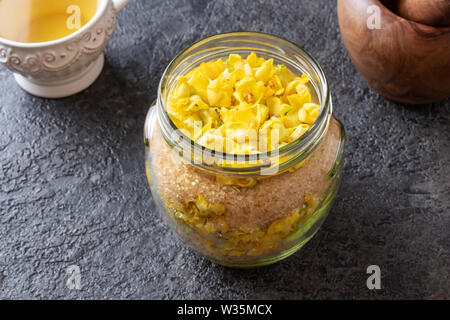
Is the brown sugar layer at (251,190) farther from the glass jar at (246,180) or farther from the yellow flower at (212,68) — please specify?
the yellow flower at (212,68)

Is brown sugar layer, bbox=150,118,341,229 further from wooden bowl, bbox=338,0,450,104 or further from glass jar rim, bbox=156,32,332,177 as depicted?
wooden bowl, bbox=338,0,450,104

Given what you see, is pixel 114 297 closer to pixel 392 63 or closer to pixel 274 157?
pixel 274 157

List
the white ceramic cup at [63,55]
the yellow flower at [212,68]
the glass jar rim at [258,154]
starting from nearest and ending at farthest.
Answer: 1. the glass jar rim at [258,154]
2. the yellow flower at [212,68]
3. the white ceramic cup at [63,55]

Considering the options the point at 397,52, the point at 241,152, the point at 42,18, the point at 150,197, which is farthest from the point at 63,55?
the point at 397,52

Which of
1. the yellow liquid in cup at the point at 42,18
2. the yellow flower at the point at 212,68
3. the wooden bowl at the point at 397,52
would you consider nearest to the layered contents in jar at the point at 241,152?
the yellow flower at the point at 212,68

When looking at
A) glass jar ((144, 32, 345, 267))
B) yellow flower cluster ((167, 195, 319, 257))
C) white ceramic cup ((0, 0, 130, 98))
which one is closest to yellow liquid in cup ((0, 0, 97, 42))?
white ceramic cup ((0, 0, 130, 98))

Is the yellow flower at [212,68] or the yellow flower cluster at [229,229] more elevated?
the yellow flower at [212,68]

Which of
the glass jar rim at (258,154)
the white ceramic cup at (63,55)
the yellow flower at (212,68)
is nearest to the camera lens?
the glass jar rim at (258,154)
